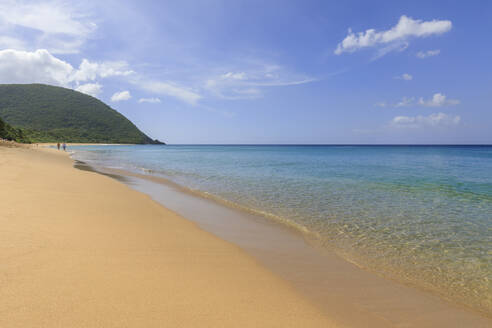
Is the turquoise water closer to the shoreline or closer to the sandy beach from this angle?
the shoreline

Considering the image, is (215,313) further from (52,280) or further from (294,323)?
(52,280)

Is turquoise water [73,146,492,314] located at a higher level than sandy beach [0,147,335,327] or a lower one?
lower

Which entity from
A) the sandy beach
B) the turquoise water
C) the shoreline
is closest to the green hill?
the turquoise water

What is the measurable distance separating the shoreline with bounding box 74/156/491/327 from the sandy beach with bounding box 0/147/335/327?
39 centimetres

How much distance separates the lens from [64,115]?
142 m

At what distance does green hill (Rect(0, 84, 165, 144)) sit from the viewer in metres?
126

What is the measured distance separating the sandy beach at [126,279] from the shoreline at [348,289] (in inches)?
15.3

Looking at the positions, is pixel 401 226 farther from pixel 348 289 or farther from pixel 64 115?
pixel 64 115

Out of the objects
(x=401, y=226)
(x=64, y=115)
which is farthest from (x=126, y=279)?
(x=64, y=115)

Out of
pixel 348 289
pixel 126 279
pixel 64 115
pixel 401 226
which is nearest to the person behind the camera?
pixel 126 279

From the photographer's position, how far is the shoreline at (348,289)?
338 centimetres

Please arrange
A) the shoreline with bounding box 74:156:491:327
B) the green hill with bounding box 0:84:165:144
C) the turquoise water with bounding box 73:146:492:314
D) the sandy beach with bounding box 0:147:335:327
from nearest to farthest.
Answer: the sandy beach with bounding box 0:147:335:327
the shoreline with bounding box 74:156:491:327
the turquoise water with bounding box 73:146:492:314
the green hill with bounding box 0:84:165:144

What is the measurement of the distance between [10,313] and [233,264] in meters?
3.04

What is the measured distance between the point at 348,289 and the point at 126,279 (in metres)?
3.51
